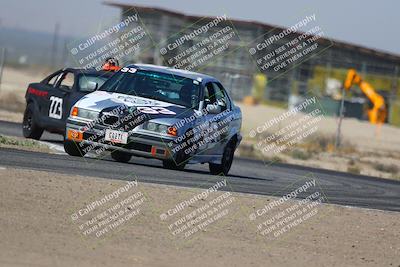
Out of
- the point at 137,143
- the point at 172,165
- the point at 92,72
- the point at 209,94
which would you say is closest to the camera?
the point at 137,143

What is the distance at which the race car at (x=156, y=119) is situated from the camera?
15.1 metres

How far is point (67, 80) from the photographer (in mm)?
19219

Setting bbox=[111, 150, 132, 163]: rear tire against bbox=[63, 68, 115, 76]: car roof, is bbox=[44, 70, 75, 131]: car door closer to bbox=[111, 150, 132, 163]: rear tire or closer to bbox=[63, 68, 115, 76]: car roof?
bbox=[63, 68, 115, 76]: car roof

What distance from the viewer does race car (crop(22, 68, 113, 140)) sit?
1806 cm

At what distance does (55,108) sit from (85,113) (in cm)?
302

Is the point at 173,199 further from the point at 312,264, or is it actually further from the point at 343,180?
the point at 343,180

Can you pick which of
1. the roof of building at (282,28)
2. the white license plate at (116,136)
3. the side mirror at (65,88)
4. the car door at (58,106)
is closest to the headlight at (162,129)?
the white license plate at (116,136)

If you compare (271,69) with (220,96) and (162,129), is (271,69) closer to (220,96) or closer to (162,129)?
(220,96)

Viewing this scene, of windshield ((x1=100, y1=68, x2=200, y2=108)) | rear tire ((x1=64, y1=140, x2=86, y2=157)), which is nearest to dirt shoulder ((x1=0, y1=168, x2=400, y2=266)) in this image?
windshield ((x1=100, y1=68, x2=200, y2=108))

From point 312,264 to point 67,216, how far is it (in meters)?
2.42

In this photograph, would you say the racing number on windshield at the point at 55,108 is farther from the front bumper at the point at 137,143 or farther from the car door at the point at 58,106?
the front bumper at the point at 137,143

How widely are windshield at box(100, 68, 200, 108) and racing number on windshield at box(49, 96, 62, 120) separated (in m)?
2.02

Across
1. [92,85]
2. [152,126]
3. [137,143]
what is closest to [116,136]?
[137,143]

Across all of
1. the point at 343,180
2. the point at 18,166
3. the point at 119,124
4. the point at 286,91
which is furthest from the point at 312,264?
the point at 286,91
